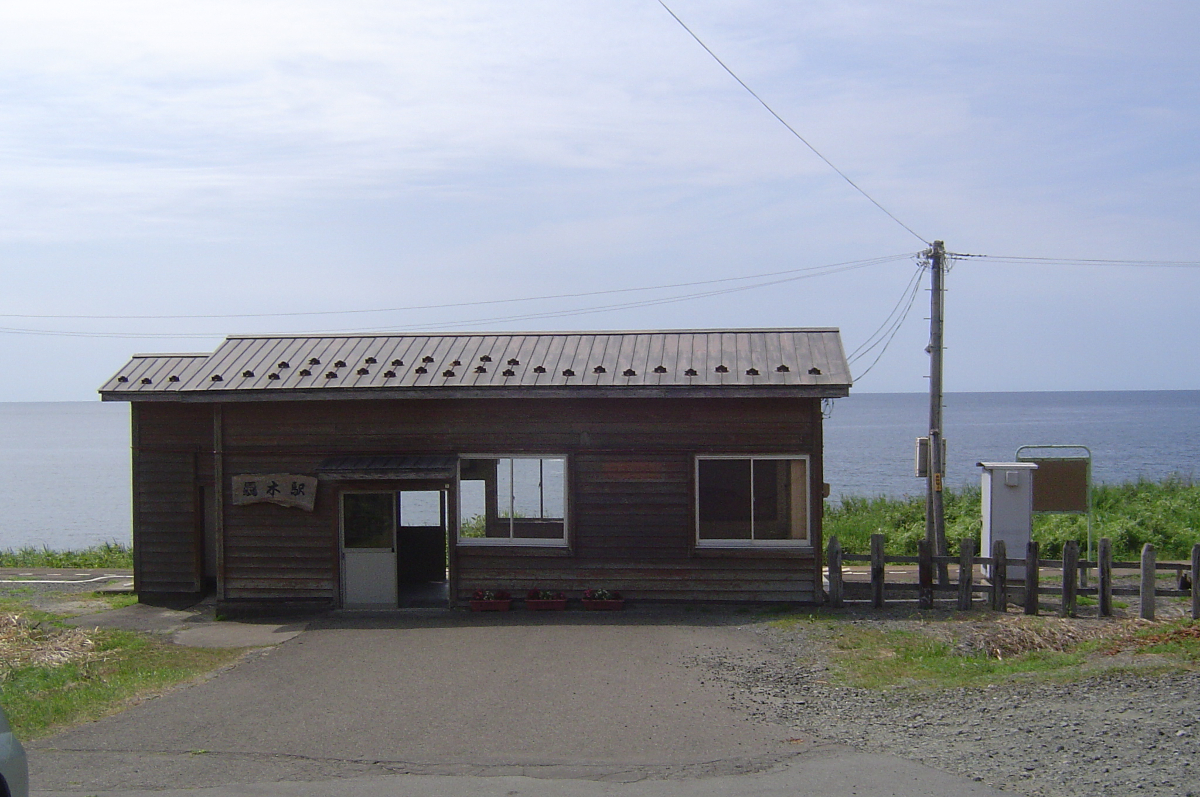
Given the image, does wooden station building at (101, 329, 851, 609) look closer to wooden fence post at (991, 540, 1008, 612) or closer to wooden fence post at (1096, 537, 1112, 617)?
wooden fence post at (991, 540, 1008, 612)

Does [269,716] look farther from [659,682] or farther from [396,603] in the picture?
[396,603]

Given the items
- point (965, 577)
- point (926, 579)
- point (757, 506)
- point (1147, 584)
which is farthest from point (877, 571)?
point (1147, 584)

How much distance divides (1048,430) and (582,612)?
11110 cm

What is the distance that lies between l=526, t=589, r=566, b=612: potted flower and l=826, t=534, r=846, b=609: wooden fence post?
387 cm

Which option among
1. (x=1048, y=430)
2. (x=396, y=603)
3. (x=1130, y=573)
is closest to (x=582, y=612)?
(x=396, y=603)

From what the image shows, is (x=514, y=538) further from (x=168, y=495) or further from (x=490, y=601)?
(x=168, y=495)

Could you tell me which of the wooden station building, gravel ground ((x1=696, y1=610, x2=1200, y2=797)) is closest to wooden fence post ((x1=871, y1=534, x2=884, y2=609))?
the wooden station building

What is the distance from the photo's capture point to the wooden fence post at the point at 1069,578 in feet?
44.1

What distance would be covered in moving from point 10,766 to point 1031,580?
1229 cm

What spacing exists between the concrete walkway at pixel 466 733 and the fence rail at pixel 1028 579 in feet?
9.23

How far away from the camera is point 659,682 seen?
33.9 feet

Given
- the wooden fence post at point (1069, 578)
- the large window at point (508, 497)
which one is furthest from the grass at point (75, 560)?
the wooden fence post at point (1069, 578)

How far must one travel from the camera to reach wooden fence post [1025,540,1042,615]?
538 inches

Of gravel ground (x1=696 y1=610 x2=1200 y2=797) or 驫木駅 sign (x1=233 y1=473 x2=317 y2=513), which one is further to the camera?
驫木駅 sign (x1=233 y1=473 x2=317 y2=513)
